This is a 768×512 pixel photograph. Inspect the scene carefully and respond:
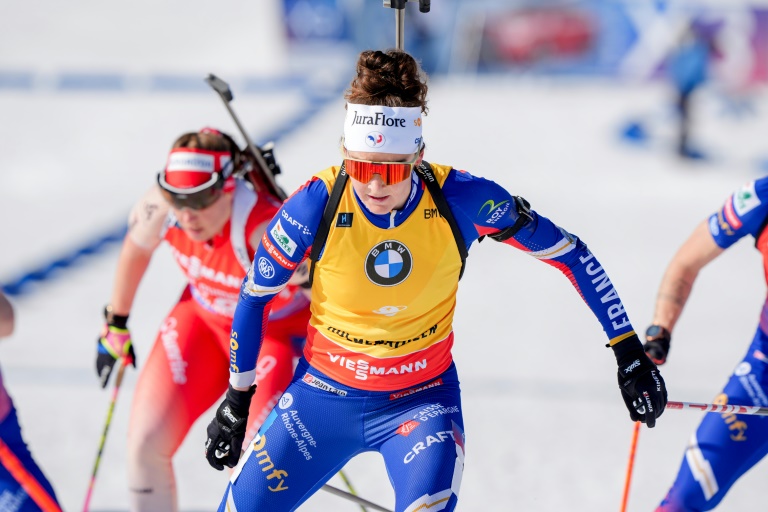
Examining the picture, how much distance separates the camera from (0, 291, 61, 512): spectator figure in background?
317 centimetres

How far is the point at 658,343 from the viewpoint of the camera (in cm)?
383

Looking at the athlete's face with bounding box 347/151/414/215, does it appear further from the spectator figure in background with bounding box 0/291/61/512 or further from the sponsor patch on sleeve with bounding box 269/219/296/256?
the spectator figure in background with bounding box 0/291/61/512

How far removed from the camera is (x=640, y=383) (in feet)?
10.7

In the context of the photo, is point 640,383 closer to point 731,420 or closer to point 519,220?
point 731,420

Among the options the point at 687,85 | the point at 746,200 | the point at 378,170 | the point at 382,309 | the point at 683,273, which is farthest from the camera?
the point at 687,85

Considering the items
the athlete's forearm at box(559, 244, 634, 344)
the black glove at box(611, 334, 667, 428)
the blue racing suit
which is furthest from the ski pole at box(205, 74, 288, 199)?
the black glove at box(611, 334, 667, 428)

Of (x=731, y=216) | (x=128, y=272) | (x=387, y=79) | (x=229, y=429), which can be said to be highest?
(x=387, y=79)

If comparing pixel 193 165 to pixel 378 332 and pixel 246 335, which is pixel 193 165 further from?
Answer: pixel 378 332

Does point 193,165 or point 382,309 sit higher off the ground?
point 193,165

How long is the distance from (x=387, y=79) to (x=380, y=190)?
Answer: 0.34m

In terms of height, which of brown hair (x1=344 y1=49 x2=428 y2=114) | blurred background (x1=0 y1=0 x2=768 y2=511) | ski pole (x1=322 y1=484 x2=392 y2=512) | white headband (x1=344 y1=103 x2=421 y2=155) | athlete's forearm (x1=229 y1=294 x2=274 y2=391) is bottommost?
blurred background (x1=0 y1=0 x2=768 y2=511)

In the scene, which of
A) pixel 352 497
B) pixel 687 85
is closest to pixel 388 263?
pixel 352 497

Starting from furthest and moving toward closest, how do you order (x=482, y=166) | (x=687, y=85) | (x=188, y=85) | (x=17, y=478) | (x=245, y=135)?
1. (x=188, y=85)
2. (x=687, y=85)
3. (x=482, y=166)
4. (x=245, y=135)
5. (x=17, y=478)

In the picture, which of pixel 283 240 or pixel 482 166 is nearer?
pixel 283 240
